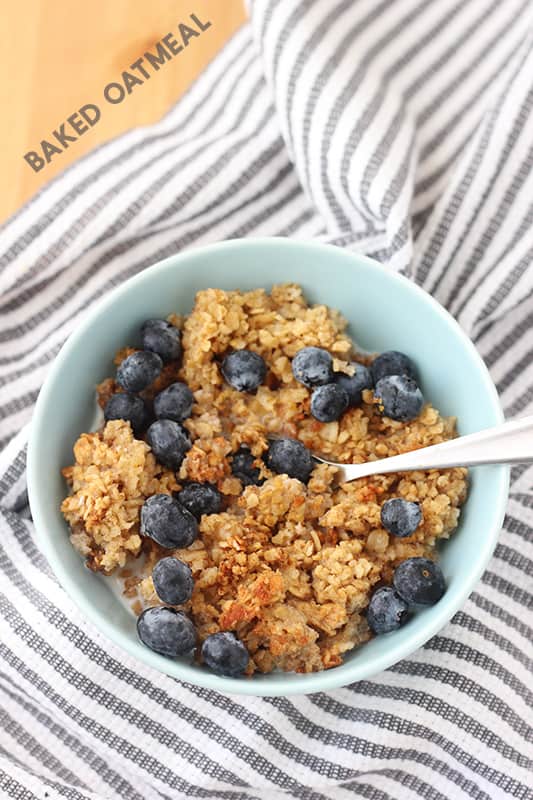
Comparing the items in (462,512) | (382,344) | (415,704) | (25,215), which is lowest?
(415,704)

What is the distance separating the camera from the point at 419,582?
3.85 ft

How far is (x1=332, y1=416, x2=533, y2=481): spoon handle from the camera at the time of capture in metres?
1.16

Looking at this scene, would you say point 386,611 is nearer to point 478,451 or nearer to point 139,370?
point 478,451

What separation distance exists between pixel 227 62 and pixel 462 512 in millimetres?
912

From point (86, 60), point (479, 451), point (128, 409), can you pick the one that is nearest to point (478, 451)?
point (479, 451)

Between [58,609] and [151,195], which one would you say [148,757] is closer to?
[58,609]

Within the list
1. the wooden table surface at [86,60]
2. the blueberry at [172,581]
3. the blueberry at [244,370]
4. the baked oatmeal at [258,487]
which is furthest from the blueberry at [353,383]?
the wooden table surface at [86,60]

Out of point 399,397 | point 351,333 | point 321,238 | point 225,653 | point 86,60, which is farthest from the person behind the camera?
point 86,60

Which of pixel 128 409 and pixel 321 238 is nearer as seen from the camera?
pixel 128 409

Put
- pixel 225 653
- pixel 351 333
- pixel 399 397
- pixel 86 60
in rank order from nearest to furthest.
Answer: pixel 225 653
pixel 399 397
pixel 351 333
pixel 86 60

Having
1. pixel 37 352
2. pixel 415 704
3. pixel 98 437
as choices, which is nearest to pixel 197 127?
pixel 37 352

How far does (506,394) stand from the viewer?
1589mm

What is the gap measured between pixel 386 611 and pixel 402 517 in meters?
0.12

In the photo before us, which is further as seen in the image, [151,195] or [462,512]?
[151,195]
